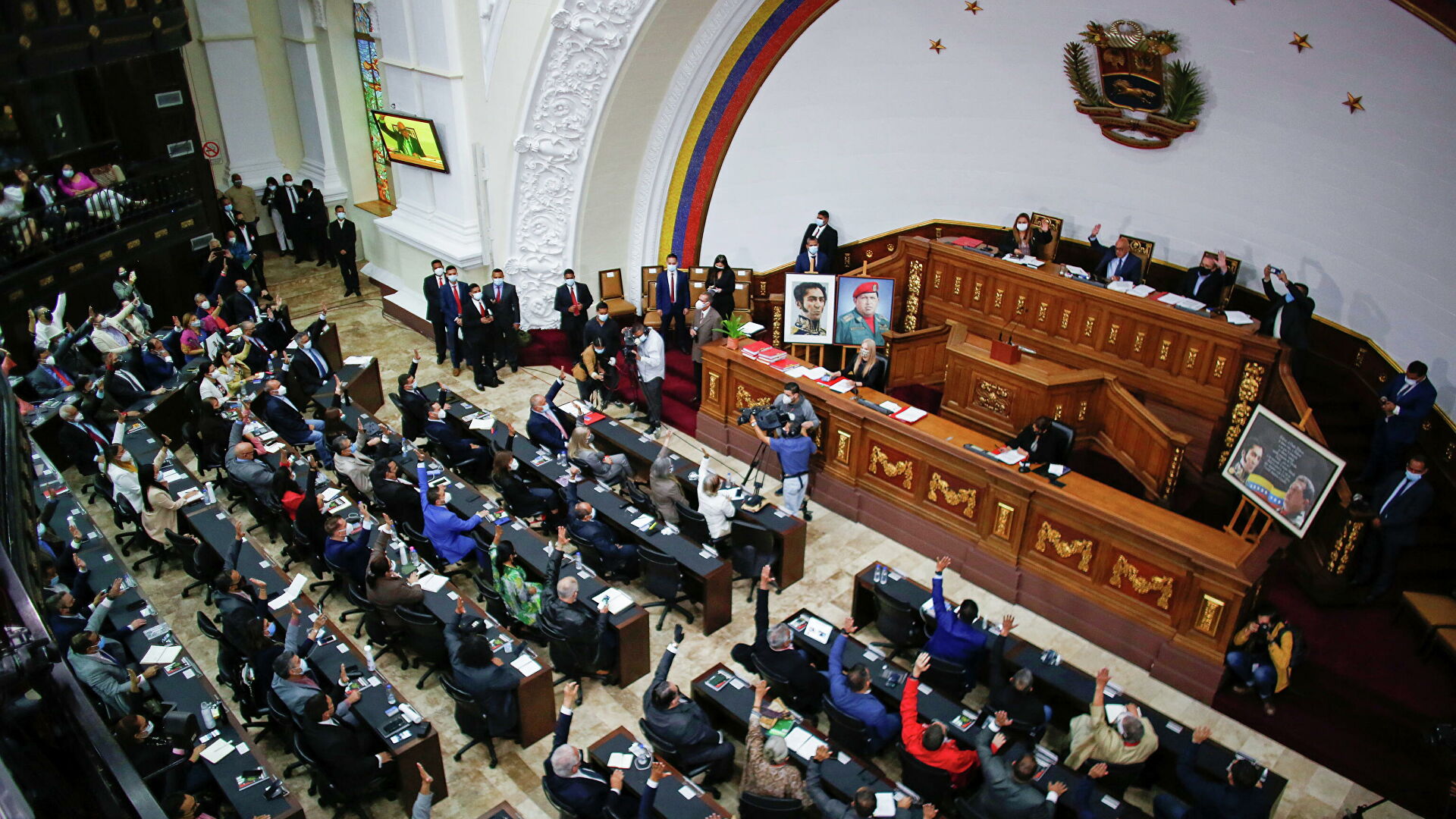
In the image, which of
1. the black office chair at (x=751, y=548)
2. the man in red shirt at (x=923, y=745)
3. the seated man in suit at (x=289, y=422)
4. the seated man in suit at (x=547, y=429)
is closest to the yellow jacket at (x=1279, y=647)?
the man in red shirt at (x=923, y=745)

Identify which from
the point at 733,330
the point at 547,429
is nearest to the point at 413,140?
the point at 733,330

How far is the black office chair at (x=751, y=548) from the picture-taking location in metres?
8.72

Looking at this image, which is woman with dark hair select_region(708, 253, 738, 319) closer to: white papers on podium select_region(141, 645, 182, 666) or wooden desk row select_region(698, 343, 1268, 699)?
wooden desk row select_region(698, 343, 1268, 699)

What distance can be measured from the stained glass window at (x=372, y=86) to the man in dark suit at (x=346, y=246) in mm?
1064

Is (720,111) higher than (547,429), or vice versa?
(720,111)

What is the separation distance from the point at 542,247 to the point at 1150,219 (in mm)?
7735

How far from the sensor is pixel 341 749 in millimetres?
6258

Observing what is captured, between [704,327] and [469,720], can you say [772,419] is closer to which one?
[704,327]

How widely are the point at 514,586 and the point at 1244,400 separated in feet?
24.4

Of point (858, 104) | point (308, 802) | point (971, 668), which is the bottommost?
point (308, 802)

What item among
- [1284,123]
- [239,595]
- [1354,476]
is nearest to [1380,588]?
[1354,476]

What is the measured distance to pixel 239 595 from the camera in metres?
7.36

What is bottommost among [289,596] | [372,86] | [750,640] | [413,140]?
[750,640]

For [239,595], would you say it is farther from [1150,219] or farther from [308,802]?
[1150,219]
